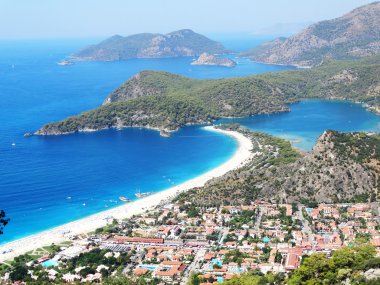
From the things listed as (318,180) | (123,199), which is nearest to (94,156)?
(123,199)

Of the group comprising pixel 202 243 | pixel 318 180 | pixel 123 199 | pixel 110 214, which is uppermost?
pixel 318 180

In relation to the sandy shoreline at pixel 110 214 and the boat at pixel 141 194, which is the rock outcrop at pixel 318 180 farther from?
the boat at pixel 141 194

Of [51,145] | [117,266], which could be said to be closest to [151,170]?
[51,145]

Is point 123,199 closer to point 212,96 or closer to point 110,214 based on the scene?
point 110,214

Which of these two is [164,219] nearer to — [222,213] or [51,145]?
[222,213]

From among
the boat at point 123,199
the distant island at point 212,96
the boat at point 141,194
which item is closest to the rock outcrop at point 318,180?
the boat at point 141,194
